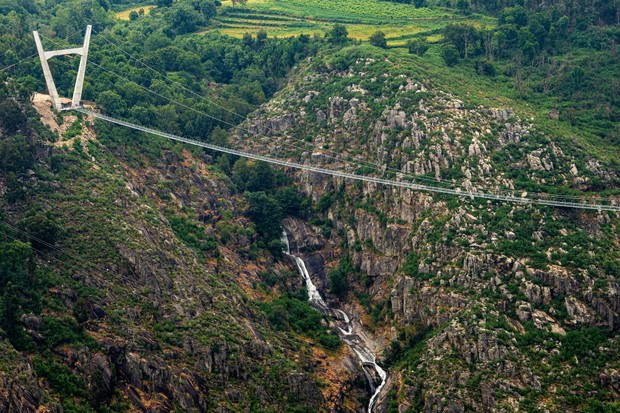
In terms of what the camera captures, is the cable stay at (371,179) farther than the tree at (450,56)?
No

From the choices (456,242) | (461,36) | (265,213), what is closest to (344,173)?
(265,213)

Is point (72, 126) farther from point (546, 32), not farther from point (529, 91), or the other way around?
point (546, 32)

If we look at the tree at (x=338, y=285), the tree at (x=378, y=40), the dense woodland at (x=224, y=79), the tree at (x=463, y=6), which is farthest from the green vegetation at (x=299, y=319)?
the tree at (x=463, y=6)

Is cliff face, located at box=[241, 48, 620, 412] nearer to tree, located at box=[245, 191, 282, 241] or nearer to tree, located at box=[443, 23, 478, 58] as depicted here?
tree, located at box=[245, 191, 282, 241]

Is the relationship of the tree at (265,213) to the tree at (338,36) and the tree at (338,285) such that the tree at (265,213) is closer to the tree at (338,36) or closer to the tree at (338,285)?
the tree at (338,285)

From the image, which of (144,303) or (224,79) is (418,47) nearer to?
(224,79)

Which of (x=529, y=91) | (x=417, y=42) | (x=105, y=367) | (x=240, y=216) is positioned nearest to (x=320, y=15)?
(x=417, y=42)
